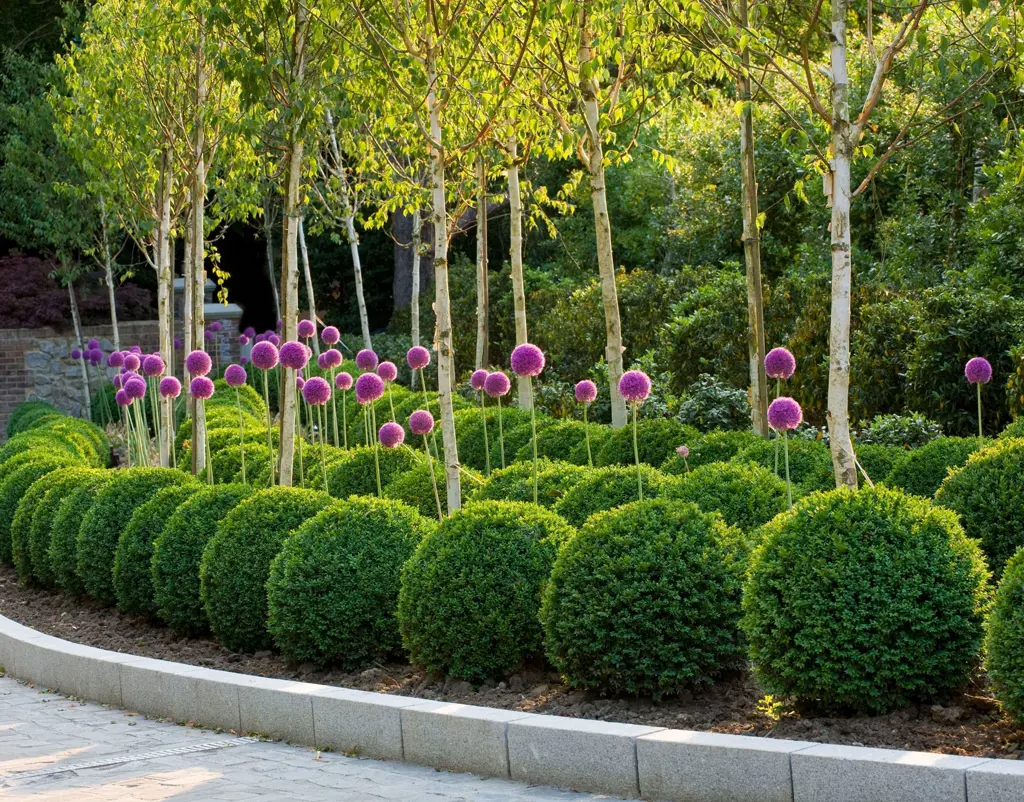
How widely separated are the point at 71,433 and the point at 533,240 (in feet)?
39.5

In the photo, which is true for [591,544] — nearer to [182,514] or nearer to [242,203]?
[182,514]

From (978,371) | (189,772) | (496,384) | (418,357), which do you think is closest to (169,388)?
(418,357)

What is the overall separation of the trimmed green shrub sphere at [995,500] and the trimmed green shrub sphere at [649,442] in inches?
99.7

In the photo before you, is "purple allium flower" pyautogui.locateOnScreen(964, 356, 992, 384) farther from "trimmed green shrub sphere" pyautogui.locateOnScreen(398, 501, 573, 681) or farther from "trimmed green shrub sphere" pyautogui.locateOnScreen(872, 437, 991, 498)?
"trimmed green shrub sphere" pyautogui.locateOnScreen(398, 501, 573, 681)

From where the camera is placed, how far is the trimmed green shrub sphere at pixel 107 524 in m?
8.54

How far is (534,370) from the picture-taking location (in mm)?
7156

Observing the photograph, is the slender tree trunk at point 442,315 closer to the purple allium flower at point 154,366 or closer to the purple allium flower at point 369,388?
the purple allium flower at point 369,388

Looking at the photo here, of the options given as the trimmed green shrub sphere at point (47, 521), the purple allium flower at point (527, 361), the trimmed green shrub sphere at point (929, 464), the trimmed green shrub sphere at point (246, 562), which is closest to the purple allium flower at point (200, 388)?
the trimmed green shrub sphere at point (47, 521)

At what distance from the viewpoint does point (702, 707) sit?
5.23 metres

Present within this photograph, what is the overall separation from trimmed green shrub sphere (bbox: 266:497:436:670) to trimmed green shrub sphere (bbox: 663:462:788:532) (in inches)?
58.8

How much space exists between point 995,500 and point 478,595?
2516mm

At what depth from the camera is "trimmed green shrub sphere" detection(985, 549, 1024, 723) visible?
427cm

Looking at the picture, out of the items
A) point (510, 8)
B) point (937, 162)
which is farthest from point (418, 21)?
point (937, 162)

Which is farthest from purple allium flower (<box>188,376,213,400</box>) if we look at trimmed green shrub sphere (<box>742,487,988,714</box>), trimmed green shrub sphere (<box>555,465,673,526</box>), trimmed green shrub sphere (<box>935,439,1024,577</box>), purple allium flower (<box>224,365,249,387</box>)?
trimmed green shrub sphere (<box>742,487,988,714</box>)
